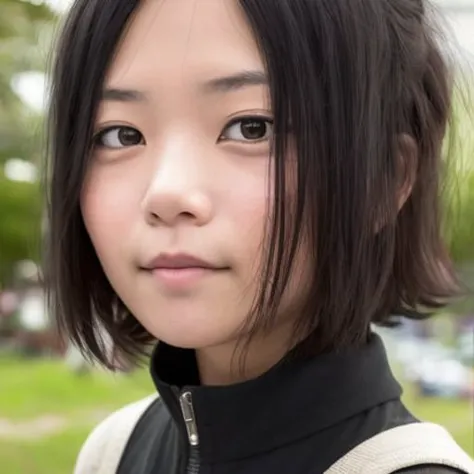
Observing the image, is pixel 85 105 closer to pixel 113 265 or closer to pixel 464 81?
pixel 113 265

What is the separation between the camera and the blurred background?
3.24 ft

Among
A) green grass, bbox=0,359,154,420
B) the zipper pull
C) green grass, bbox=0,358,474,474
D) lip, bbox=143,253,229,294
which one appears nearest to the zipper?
the zipper pull

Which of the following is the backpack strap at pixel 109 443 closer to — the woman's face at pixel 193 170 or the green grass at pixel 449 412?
the woman's face at pixel 193 170

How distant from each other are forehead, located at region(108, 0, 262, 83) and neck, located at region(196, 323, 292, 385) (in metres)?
0.21

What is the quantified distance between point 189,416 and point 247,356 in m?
0.07

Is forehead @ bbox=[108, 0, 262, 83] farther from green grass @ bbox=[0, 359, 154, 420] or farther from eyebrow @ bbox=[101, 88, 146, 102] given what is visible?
green grass @ bbox=[0, 359, 154, 420]

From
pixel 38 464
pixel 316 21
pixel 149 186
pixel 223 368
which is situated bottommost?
pixel 38 464

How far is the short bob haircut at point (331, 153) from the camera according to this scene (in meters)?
0.57

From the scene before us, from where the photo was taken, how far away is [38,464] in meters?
1.28

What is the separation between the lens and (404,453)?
0.57 metres

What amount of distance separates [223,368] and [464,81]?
34 centimetres

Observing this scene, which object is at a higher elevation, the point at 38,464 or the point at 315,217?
the point at 315,217

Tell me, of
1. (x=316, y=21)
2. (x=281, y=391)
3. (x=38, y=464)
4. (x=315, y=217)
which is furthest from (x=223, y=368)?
(x=38, y=464)

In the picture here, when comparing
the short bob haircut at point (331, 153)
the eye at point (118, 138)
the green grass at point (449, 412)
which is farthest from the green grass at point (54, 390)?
the eye at point (118, 138)
